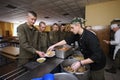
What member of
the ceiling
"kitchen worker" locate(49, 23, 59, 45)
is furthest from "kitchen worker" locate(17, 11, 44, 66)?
the ceiling

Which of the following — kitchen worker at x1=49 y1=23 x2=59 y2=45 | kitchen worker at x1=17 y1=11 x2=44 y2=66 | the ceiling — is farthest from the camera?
the ceiling

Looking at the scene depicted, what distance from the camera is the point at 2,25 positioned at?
448 inches

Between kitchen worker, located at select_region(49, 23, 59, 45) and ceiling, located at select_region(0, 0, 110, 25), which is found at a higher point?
ceiling, located at select_region(0, 0, 110, 25)

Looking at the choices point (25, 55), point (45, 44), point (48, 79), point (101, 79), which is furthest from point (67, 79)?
point (45, 44)

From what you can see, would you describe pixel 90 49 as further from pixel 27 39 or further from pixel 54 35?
pixel 54 35

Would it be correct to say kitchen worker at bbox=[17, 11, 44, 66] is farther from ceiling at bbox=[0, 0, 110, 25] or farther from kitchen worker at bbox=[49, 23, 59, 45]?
ceiling at bbox=[0, 0, 110, 25]

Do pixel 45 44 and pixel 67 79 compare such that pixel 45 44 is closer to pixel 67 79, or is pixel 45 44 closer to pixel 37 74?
pixel 37 74

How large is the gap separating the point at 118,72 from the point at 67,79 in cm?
285

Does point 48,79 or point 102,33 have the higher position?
point 102,33

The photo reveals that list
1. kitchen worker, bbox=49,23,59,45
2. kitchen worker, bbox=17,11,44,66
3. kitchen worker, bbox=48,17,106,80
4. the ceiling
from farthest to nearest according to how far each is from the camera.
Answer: the ceiling → kitchen worker, bbox=49,23,59,45 → kitchen worker, bbox=17,11,44,66 → kitchen worker, bbox=48,17,106,80

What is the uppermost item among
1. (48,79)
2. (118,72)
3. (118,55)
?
(48,79)

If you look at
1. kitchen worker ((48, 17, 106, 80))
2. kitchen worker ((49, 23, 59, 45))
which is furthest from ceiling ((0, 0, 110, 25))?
kitchen worker ((48, 17, 106, 80))

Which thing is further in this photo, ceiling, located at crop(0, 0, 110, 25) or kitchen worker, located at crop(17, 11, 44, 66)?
ceiling, located at crop(0, 0, 110, 25)

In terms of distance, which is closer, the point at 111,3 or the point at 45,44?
the point at 45,44
